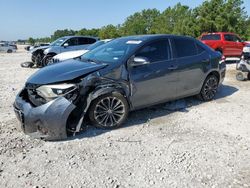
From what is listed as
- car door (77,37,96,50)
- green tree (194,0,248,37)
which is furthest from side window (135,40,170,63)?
green tree (194,0,248,37)

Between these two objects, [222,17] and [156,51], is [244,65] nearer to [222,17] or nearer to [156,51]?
[156,51]

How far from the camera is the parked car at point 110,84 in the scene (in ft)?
13.4

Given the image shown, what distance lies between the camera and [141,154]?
381 cm

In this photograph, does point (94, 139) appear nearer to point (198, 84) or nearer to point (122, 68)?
point (122, 68)

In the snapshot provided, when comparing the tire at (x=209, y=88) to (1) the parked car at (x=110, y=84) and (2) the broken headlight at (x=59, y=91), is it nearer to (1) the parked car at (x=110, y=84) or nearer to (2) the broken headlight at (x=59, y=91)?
(1) the parked car at (x=110, y=84)

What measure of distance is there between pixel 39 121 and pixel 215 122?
3.14m

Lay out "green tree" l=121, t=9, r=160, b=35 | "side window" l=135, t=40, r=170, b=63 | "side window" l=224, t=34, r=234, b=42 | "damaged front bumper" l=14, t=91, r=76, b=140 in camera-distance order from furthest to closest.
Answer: "green tree" l=121, t=9, r=160, b=35, "side window" l=224, t=34, r=234, b=42, "side window" l=135, t=40, r=170, b=63, "damaged front bumper" l=14, t=91, r=76, b=140

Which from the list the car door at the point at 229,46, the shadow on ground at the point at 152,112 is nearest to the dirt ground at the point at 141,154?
the shadow on ground at the point at 152,112

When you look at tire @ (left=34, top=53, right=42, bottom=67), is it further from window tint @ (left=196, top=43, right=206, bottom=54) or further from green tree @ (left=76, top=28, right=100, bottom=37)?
green tree @ (left=76, top=28, right=100, bottom=37)

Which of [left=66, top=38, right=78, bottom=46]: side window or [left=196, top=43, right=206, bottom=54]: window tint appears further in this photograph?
[left=66, top=38, right=78, bottom=46]: side window

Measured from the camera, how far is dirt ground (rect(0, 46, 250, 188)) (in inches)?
126

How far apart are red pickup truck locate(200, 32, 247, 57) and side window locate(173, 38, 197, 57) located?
991 cm

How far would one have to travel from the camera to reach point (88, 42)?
594 inches

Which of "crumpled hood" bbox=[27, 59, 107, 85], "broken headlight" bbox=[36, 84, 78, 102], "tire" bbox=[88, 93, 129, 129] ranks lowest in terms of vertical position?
"tire" bbox=[88, 93, 129, 129]
